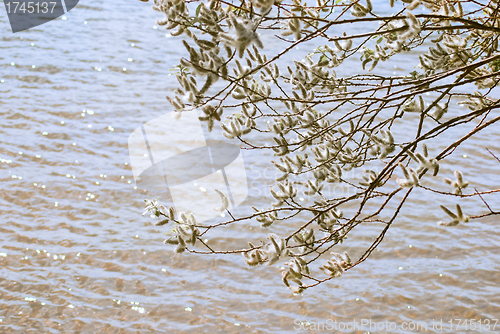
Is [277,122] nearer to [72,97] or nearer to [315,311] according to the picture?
[315,311]

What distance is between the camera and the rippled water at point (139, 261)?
2.83 metres

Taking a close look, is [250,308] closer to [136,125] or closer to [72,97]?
[136,125]

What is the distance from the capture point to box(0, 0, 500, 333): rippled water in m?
2.83

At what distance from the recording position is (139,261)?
332 cm

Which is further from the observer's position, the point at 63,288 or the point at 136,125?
the point at 136,125

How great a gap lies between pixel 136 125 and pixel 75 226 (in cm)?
159

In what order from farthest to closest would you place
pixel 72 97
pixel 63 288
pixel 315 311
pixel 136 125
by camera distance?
pixel 72 97, pixel 136 125, pixel 63 288, pixel 315 311

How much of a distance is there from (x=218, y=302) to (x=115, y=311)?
599mm

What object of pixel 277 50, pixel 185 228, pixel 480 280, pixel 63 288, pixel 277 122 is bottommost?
pixel 63 288

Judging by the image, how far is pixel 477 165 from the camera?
13.5 feet

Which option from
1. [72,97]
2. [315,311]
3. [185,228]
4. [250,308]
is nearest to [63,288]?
[250,308]

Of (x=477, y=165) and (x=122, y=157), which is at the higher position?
(x=477, y=165)

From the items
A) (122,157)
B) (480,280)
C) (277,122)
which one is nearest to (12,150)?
(122,157)

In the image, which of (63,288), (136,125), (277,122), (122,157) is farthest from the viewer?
(136,125)
